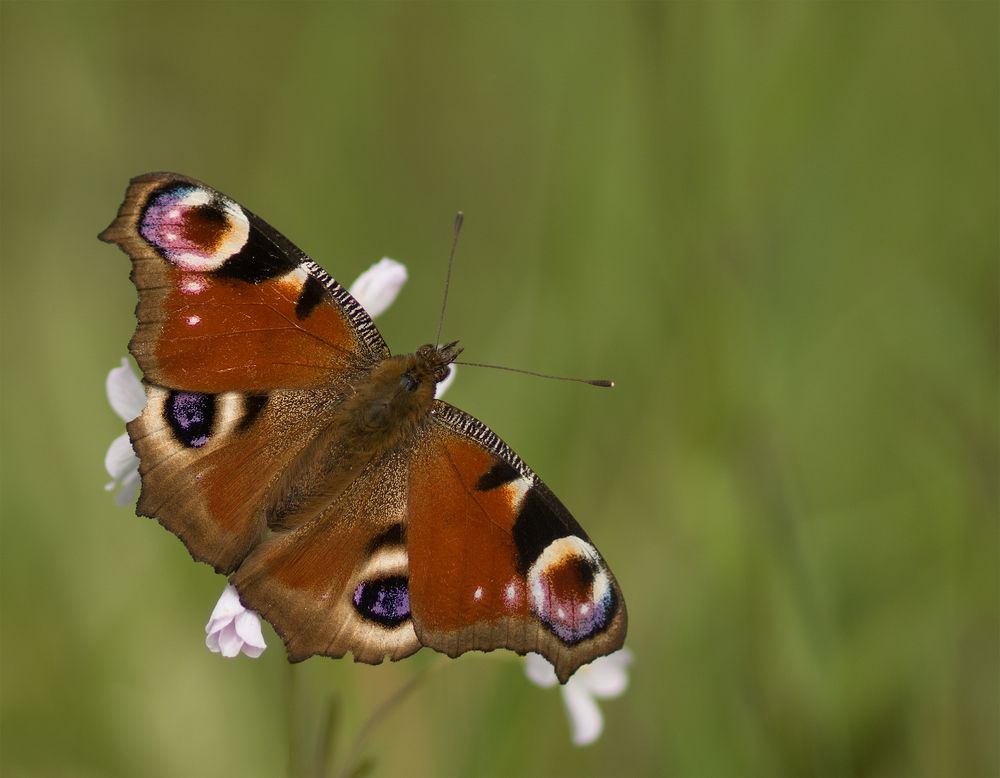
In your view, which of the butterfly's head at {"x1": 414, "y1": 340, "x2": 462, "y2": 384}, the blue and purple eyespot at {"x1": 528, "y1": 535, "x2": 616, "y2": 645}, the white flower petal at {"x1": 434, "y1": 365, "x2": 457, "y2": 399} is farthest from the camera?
the white flower petal at {"x1": 434, "y1": 365, "x2": 457, "y2": 399}

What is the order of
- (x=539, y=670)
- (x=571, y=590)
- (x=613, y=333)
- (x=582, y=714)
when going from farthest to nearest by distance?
(x=613, y=333), (x=582, y=714), (x=539, y=670), (x=571, y=590)

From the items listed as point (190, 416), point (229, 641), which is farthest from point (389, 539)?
point (190, 416)

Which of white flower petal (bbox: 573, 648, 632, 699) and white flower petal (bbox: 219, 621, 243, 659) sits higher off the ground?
white flower petal (bbox: 219, 621, 243, 659)

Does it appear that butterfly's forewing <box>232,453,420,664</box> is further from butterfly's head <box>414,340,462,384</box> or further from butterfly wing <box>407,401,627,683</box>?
butterfly's head <box>414,340,462,384</box>

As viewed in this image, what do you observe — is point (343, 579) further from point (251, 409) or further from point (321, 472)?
point (251, 409)

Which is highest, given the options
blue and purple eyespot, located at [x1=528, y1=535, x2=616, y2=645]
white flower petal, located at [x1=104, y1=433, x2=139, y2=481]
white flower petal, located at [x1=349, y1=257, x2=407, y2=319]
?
white flower petal, located at [x1=349, y1=257, x2=407, y2=319]

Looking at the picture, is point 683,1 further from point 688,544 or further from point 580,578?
point 580,578

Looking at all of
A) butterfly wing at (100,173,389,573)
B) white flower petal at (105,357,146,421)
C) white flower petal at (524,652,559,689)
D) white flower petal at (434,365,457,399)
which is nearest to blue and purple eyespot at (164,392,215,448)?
butterfly wing at (100,173,389,573)

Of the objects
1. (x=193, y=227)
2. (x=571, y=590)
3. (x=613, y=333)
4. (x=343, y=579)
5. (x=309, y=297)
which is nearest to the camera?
(x=571, y=590)
